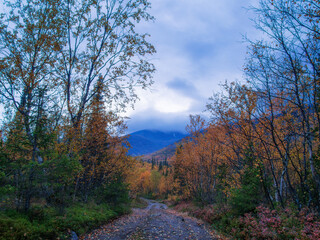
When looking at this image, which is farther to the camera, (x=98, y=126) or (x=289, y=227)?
(x=98, y=126)

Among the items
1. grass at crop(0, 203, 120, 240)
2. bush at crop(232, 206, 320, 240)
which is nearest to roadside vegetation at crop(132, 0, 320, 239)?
bush at crop(232, 206, 320, 240)

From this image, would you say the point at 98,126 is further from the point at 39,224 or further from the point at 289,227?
the point at 289,227

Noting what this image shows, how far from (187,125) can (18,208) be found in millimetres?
16012

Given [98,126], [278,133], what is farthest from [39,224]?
[278,133]

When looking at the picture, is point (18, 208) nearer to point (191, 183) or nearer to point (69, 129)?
point (69, 129)

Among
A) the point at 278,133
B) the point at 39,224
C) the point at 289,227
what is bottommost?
the point at 289,227

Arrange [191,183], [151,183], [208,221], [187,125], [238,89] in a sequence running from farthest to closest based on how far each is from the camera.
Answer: [151,183]
[191,183]
[187,125]
[208,221]
[238,89]

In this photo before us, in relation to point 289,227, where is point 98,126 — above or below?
above

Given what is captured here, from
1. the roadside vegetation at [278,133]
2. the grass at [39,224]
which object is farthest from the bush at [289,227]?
the grass at [39,224]

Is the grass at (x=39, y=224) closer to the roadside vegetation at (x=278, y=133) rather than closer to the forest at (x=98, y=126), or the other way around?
the forest at (x=98, y=126)

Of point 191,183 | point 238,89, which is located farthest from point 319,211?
point 191,183

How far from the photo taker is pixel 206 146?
60.7 feet

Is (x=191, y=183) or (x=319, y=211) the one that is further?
(x=191, y=183)

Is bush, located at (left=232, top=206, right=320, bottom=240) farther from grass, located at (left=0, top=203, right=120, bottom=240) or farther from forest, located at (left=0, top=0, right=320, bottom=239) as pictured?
grass, located at (left=0, top=203, right=120, bottom=240)
